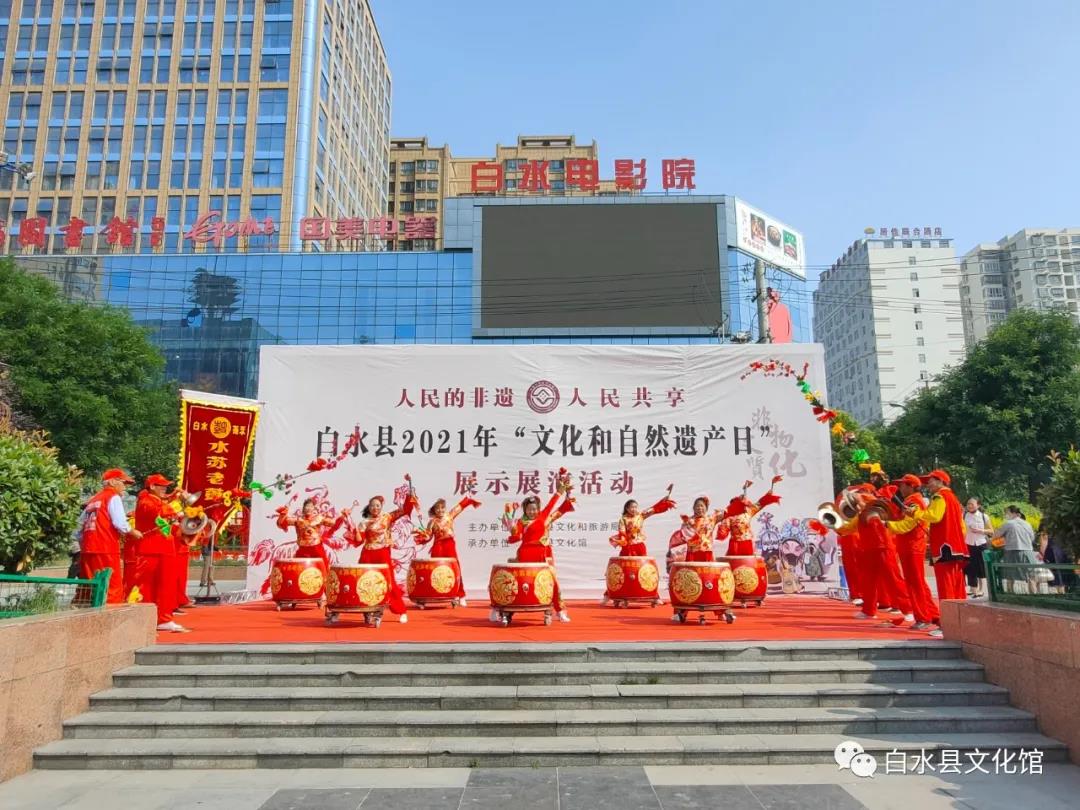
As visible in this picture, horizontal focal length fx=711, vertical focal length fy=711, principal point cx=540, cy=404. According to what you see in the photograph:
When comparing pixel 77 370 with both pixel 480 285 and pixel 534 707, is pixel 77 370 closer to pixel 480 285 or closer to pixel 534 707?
pixel 534 707

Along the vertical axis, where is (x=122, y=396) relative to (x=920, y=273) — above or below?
below

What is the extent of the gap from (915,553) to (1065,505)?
6.12 feet

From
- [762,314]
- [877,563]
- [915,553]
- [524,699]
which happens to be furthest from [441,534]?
[762,314]

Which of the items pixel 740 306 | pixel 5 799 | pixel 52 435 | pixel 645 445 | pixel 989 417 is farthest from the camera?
pixel 740 306

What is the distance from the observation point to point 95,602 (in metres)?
4.54

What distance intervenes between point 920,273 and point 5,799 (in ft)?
201

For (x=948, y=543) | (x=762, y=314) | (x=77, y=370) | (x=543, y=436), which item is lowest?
(x=948, y=543)

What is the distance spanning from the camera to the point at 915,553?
19.2 feet

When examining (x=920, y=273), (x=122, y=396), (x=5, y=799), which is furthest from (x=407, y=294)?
(x=920, y=273)

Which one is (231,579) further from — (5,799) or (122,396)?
(5,799)

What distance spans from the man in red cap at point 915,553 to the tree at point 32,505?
6.08 meters

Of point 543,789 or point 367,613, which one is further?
point 367,613

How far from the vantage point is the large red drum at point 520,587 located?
19.7ft

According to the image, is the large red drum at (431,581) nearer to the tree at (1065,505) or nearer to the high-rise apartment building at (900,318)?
the tree at (1065,505)
